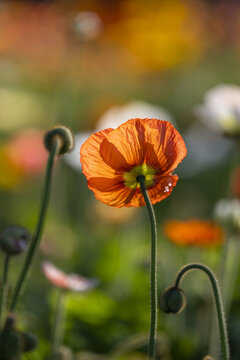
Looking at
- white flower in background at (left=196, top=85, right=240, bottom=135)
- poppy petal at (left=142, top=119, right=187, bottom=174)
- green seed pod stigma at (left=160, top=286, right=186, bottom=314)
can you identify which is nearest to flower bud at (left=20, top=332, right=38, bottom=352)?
green seed pod stigma at (left=160, top=286, right=186, bottom=314)

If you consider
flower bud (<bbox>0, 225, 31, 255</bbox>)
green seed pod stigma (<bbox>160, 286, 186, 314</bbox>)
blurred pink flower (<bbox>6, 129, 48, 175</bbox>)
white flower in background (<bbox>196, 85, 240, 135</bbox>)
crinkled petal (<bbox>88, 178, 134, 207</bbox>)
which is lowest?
green seed pod stigma (<bbox>160, 286, 186, 314</bbox>)

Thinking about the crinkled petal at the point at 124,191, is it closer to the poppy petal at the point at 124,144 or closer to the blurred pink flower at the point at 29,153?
the poppy petal at the point at 124,144

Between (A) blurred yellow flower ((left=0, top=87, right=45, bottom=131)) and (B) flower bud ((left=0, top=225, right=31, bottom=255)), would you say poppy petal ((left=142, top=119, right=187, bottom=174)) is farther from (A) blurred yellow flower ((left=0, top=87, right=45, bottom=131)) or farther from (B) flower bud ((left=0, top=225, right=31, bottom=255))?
(A) blurred yellow flower ((left=0, top=87, right=45, bottom=131))

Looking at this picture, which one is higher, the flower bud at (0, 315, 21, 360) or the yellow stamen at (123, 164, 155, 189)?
the yellow stamen at (123, 164, 155, 189)

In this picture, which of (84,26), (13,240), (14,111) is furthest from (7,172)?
(13,240)

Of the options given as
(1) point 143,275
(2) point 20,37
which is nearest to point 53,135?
(1) point 143,275

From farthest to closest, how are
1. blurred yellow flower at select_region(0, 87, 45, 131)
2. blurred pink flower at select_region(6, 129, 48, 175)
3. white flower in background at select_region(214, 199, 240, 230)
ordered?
blurred yellow flower at select_region(0, 87, 45, 131) < blurred pink flower at select_region(6, 129, 48, 175) < white flower in background at select_region(214, 199, 240, 230)

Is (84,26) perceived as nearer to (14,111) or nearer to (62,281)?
(62,281)
